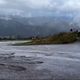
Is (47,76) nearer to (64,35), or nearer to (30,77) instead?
(30,77)

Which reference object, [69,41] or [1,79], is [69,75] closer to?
[1,79]

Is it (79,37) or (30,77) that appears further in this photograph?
(79,37)

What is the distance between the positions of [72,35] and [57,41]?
3.95 meters

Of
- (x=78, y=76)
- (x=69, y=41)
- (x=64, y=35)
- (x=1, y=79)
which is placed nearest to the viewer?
(x=1, y=79)

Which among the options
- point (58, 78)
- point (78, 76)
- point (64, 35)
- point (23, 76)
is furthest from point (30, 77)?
point (64, 35)

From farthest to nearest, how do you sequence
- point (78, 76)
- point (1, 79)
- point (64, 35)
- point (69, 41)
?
point (64, 35) → point (69, 41) → point (78, 76) → point (1, 79)

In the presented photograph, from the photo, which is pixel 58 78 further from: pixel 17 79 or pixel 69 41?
pixel 69 41

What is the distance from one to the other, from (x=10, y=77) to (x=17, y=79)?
771mm

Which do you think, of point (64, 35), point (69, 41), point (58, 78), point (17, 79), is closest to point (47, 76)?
point (58, 78)

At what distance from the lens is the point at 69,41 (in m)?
68.3

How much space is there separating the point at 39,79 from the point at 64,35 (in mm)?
62063

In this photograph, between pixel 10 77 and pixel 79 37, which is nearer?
pixel 10 77

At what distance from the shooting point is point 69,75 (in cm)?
1501

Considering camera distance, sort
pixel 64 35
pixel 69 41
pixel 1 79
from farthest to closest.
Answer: pixel 64 35 < pixel 69 41 < pixel 1 79
